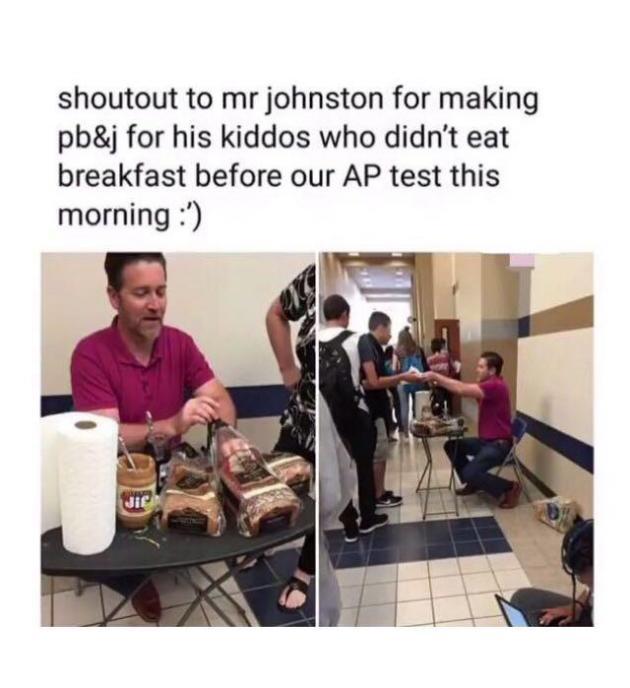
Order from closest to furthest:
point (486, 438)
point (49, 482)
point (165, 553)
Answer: point (165, 553) < point (49, 482) < point (486, 438)

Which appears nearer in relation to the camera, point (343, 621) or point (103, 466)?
point (103, 466)

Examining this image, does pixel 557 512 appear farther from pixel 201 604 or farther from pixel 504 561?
pixel 201 604

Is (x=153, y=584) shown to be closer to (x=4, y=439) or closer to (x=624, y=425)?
(x=4, y=439)

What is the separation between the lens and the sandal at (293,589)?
1.33 metres

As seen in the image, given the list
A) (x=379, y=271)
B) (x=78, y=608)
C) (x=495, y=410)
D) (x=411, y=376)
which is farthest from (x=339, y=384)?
(x=78, y=608)

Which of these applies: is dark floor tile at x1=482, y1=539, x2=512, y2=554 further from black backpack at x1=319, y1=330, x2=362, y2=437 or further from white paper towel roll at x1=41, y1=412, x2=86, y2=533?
white paper towel roll at x1=41, y1=412, x2=86, y2=533

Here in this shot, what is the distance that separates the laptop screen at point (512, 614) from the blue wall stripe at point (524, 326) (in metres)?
0.67

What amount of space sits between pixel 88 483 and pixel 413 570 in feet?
2.67

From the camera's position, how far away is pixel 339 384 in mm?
1355

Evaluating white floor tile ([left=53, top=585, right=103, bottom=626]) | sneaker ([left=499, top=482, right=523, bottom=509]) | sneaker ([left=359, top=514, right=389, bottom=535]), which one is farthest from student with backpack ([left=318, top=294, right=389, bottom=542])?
white floor tile ([left=53, top=585, right=103, bottom=626])

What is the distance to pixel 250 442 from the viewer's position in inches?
52.7
